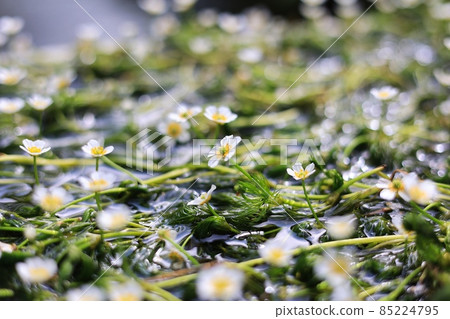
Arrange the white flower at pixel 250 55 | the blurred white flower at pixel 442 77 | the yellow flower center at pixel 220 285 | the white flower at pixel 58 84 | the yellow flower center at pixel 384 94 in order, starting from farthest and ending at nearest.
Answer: the white flower at pixel 250 55, the white flower at pixel 58 84, the blurred white flower at pixel 442 77, the yellow flower center at pixel 384 94, the yellow flower center at pixel 220 285

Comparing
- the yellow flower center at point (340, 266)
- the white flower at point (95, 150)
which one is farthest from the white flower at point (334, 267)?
the white flower at point (95, 150)

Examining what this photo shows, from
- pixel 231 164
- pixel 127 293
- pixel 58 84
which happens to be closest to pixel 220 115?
pixel 231 164

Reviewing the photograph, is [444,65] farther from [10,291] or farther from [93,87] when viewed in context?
[10,291]

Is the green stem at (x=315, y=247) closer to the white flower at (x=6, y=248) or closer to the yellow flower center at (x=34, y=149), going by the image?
the white flower at (x=6, y=248)

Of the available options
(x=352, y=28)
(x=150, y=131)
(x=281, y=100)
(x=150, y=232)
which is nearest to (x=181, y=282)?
(x=150, y=232)

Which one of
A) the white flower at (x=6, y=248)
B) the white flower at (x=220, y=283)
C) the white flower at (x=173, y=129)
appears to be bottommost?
the white flower at (x=6, y=248)

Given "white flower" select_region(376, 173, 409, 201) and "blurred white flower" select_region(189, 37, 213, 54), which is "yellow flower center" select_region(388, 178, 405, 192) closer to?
"white flower" select_region(376, 173, 409, 201)

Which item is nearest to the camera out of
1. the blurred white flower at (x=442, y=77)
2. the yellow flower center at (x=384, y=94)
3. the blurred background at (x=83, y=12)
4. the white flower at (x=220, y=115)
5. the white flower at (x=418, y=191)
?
the white flower at (x=418, y=191)
